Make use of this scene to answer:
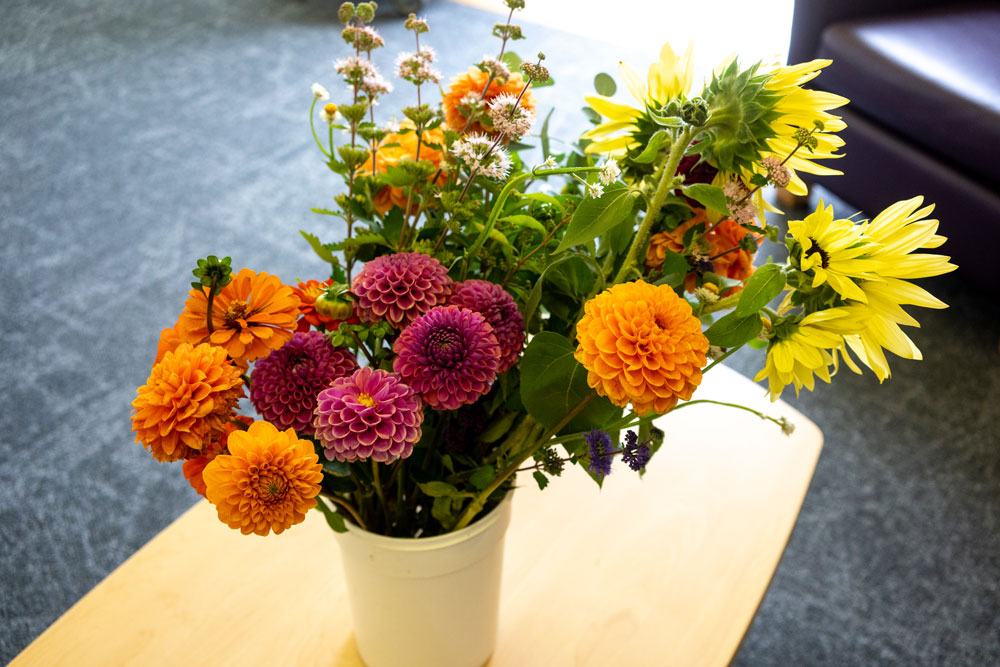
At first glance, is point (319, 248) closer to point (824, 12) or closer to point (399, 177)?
point (399, 177)

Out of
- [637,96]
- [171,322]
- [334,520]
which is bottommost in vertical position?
[171,322]

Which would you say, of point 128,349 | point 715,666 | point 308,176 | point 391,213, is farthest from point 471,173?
point 308,176

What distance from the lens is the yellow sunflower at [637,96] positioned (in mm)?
489

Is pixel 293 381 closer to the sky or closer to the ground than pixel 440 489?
closer to the sky

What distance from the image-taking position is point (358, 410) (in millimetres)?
382

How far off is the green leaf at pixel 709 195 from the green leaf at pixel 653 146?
45mm

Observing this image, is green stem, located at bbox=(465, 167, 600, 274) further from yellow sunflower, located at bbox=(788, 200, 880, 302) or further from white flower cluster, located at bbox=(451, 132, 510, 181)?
yellow sunflower, located at bbox=(788, 200, 880, 302)

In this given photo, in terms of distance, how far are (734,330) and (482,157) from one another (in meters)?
0.17

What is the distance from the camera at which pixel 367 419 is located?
0.39 m

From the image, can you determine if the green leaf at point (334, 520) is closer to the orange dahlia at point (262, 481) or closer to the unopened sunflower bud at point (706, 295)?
the orange dahlia at point (262, 481)

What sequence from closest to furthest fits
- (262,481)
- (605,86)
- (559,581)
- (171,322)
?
(262,481) < (605,86) < (559,581) < (171,322)

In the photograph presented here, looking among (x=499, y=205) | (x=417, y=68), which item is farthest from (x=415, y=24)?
(x=499, y=205)

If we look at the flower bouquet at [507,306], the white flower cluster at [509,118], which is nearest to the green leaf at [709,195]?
the flower bouquet at [507,306]

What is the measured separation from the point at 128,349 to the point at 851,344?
1624 millimetres
